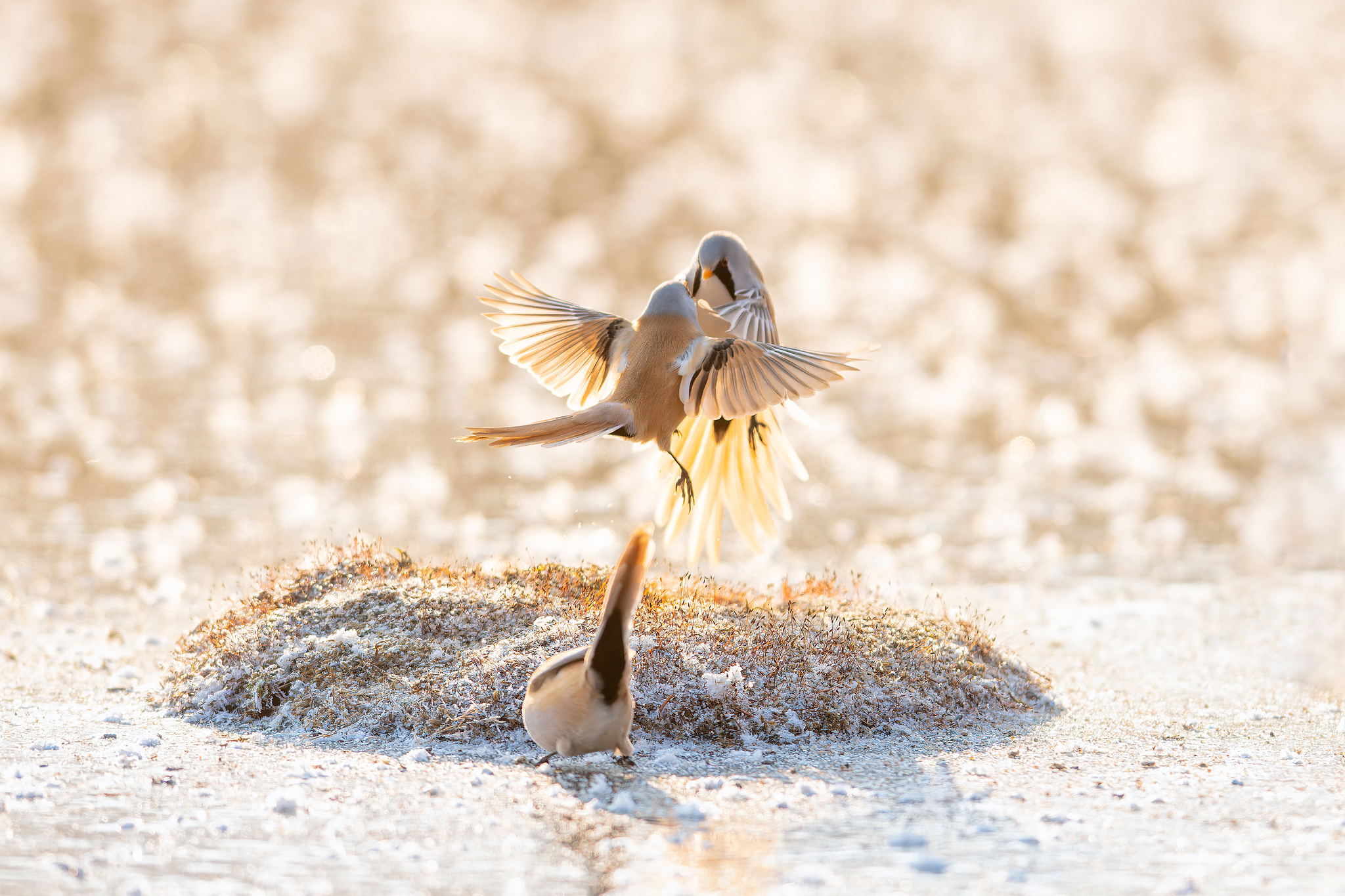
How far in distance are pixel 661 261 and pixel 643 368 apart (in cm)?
1659

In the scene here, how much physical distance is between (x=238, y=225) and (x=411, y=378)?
9.33 meters

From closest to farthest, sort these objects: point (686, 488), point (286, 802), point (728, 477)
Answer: point (286, 802)
point (686, 488)
point (728, 477)

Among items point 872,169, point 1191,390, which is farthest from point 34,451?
point 872,169

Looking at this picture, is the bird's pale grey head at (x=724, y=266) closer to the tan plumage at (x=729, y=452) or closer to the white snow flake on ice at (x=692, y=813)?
the tan plumage at (x=729, y=452)

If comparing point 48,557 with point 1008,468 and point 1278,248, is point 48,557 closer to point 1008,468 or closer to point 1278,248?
point 1008,468

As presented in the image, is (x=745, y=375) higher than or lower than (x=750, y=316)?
lower

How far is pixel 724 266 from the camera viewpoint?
948 cm

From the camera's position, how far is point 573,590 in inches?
348

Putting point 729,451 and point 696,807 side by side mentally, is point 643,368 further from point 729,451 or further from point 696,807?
point 696,807

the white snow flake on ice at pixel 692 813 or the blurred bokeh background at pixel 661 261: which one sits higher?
the blurred bokeh background at pixel 661 261

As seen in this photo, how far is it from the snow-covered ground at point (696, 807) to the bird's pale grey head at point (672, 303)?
2.38 metres

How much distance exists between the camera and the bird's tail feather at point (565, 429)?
275 inches

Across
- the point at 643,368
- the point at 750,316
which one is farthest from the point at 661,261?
the point at 643,368

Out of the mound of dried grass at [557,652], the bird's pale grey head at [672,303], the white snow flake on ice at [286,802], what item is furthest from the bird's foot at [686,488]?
the white snow flake on ice at [286,802]
